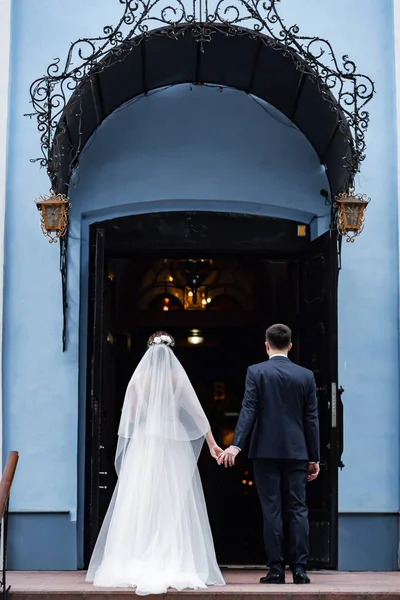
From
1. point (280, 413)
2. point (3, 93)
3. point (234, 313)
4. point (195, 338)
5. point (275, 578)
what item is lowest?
point (275, 578)

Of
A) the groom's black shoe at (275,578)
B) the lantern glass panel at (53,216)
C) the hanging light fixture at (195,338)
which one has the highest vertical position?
the lantern glass panel at (53,216)

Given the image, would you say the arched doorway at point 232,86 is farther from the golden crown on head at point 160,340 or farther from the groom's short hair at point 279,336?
the groom's short hair at point 279,336

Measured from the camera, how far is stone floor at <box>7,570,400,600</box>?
6992 millimetres

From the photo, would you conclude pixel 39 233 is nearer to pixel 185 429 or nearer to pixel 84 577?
pixel 185 429

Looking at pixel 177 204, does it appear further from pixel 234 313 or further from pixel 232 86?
pixel 234 313

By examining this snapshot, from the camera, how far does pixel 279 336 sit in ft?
25.9

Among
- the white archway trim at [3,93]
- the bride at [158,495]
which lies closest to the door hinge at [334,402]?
the bride at [158,495]

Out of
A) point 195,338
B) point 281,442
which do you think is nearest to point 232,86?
point 281,442

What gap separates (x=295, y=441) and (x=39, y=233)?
3.13m

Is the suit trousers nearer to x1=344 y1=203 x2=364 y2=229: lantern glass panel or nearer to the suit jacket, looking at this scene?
the suit jacket

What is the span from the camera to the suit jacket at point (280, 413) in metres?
7.65

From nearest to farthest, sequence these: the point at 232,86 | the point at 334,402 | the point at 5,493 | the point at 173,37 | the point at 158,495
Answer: the point at 5,493, the point at 158,495, the point at 173,37, the point at 334,402, the point at 232,86

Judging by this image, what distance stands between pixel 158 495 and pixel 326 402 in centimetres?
181

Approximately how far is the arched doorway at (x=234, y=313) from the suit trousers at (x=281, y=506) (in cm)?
82
